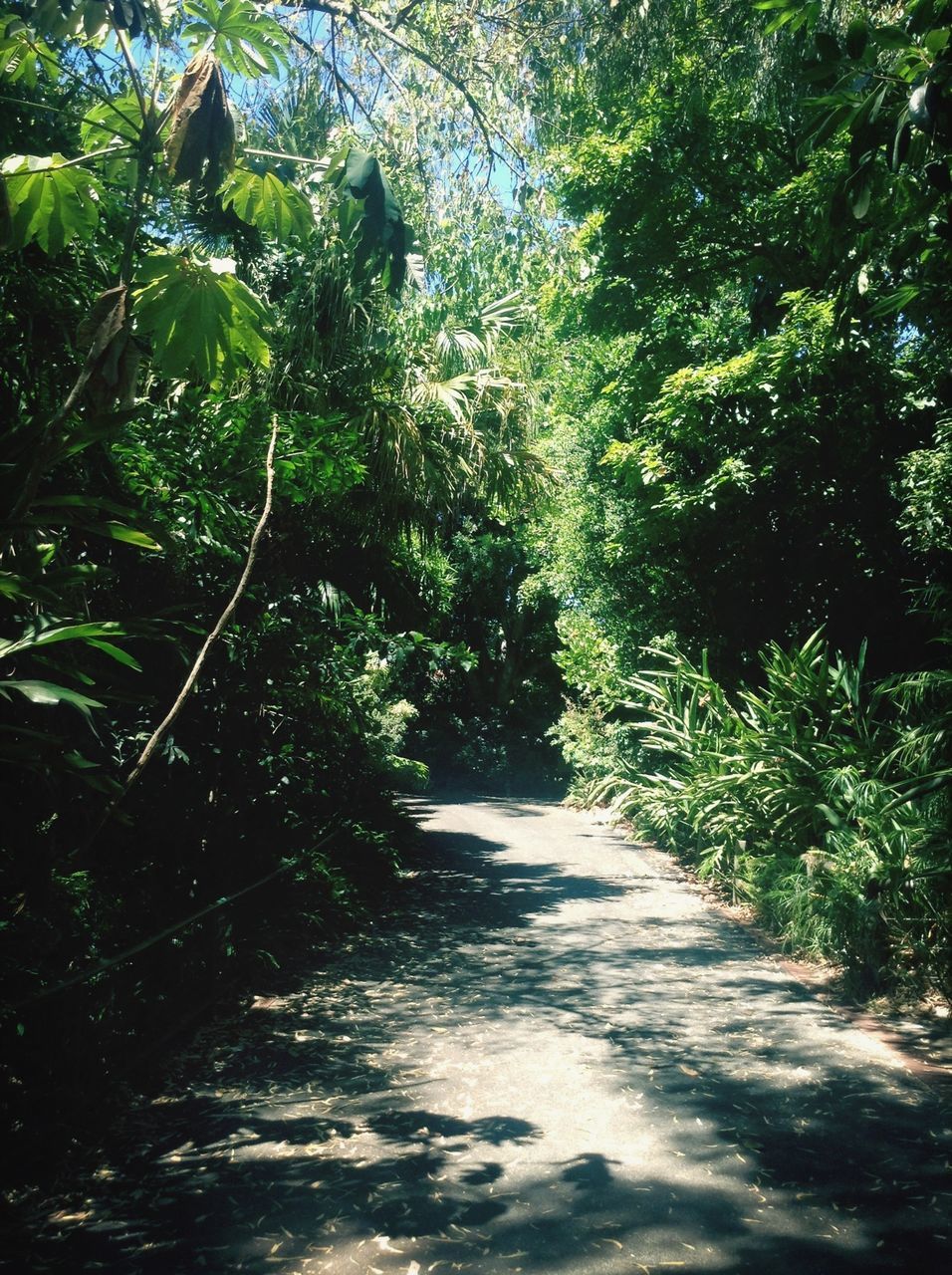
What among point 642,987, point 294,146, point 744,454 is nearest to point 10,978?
point 642,987

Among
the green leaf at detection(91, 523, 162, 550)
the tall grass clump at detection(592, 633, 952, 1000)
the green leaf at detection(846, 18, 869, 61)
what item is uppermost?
the green leaf at detection(846, 18, 869, 61)

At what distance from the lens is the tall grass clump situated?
6.63 metres

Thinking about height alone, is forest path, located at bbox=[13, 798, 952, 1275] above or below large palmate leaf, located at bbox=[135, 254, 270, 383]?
below

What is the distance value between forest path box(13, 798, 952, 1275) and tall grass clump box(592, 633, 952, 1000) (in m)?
0.71

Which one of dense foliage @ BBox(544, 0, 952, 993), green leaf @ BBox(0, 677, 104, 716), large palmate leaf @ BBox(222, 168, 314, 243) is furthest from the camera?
dense foliage @ BBox(544, 0, 952, 993)

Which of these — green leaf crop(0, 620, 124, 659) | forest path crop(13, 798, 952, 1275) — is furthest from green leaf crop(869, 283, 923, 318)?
forest path crop(13, 798, 952, 1275)

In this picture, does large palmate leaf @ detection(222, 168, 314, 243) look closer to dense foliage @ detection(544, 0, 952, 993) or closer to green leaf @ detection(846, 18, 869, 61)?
green leaf @ detection(846, 18, 869, 61)

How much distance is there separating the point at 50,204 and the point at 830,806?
7.89 meters

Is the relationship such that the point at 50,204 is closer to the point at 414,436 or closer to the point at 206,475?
the point at 206,475

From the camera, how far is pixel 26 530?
3266mm

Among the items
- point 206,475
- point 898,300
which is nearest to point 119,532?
point 206,475

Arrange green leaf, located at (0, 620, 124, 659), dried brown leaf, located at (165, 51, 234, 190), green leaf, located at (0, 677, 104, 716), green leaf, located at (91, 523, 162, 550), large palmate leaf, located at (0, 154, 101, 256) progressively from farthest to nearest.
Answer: large palmate leaf, located at (0, 154, 101, 256), dried brown leaf, located at (165, 51, 234, 190), green leaf, located at (91, 523, 162, 550), green leaf, located at (0, 620, 124, 659), green leaf, located at (0, 677, 104, 716)

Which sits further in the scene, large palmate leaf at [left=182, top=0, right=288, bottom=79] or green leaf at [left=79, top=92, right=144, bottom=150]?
green leaf at [left=79, top=92, right=144, bottom=150]

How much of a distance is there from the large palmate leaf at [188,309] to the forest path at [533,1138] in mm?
3093
